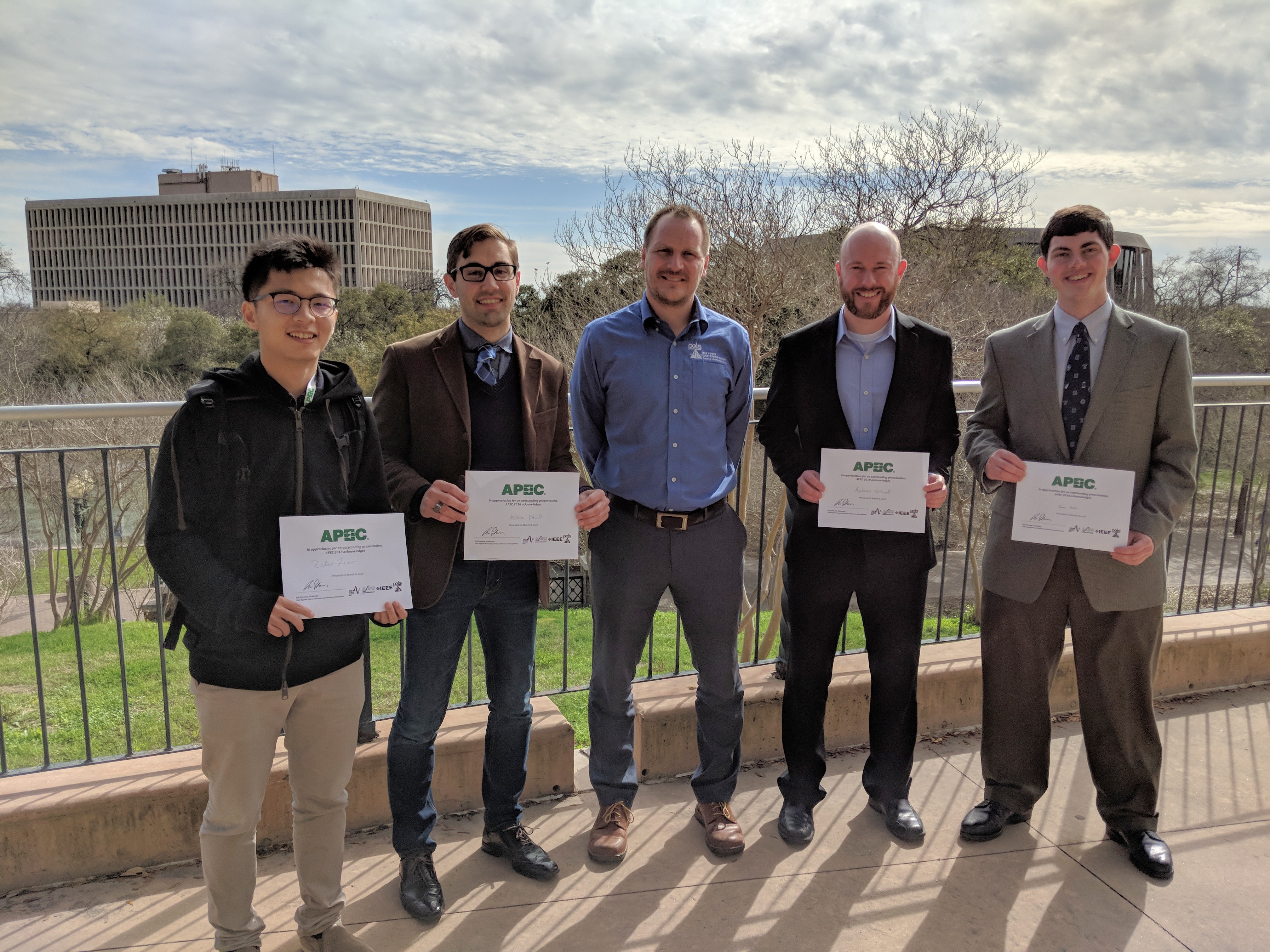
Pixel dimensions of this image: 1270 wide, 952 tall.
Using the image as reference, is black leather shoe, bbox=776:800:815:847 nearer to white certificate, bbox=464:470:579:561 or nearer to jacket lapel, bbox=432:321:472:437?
white certificate, bbox=464:470:579:561

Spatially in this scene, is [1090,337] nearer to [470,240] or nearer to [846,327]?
[846,327]

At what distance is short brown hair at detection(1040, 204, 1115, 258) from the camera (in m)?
3.09

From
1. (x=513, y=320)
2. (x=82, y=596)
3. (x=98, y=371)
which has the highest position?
(x=513, y=320)

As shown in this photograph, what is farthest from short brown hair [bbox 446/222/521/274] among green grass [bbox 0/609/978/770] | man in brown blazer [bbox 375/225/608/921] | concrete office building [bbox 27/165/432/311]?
concrete office building [bbox 27/165/432/311]

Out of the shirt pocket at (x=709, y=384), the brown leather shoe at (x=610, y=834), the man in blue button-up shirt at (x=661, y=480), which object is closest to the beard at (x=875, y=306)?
the man in blue button-up shirt at (x=661, y=480)

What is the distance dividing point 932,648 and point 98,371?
44.9 m

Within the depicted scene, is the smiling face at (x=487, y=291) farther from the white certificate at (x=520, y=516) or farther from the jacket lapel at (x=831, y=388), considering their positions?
the jacket lapel at (x=831, y=388)

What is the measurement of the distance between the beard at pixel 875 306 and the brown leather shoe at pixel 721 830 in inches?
75.4

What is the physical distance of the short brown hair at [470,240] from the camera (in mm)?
2846

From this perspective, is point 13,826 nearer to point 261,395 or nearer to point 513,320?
point 261,395

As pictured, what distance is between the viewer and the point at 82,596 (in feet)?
63.8

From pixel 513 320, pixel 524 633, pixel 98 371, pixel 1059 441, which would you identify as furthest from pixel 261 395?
pixel 98 371

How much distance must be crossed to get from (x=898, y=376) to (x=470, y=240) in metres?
1.60

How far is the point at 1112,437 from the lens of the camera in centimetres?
313
